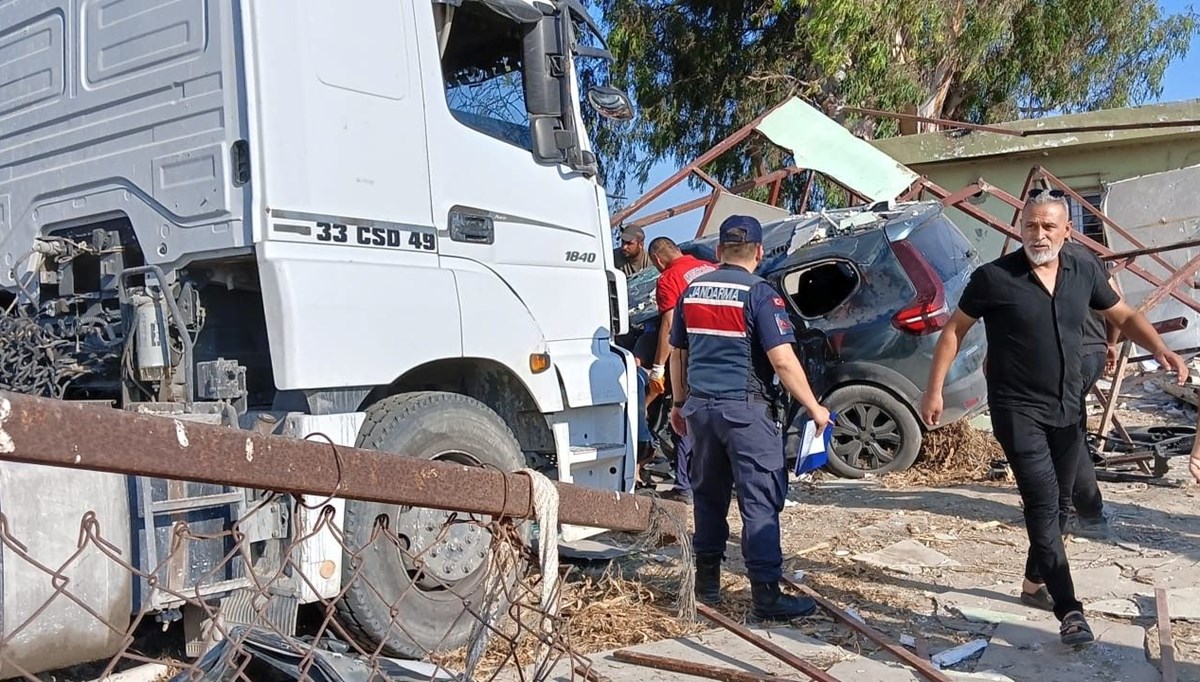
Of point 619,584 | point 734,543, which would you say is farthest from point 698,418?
point 734,543

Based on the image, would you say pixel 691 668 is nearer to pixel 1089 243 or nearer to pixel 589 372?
pixel 589 372

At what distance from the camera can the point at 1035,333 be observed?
4.16 m

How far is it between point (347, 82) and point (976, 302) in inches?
106

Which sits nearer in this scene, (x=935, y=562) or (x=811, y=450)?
(x=811, y=450)

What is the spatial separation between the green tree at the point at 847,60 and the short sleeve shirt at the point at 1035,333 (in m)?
11.9

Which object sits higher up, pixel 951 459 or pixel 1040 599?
pixel 951 459

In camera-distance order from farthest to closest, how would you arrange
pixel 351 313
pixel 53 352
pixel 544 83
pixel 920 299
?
pixel 920 299, pixel 544 83, pixel 53 352, pixel 351 313

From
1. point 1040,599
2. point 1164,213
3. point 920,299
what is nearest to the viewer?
point 1040,599

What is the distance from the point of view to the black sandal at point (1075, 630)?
4.11 meters

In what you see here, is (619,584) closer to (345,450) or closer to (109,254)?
(109,254)

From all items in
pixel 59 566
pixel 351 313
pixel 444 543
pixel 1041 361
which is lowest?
pixel 444 543

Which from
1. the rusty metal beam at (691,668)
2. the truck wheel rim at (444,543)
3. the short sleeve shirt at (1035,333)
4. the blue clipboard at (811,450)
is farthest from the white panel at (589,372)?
the short sleeve shirt at (1035,333)

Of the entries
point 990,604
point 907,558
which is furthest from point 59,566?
point 907,558

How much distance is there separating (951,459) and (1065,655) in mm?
3806
